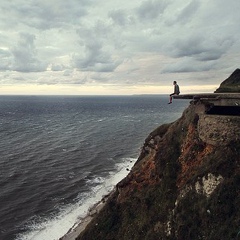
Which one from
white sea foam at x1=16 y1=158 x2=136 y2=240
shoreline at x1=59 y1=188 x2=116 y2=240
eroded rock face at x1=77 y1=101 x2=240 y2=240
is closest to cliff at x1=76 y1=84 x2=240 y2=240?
eroded rock face at x1=77 y1=101 x2=240 y2=240

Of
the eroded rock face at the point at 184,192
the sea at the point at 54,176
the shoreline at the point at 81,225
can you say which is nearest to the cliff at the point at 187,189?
the eroded rock face at the point at 184,192

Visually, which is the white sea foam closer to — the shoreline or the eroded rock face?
the shoreline

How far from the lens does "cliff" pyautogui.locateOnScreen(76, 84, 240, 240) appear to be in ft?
63.5

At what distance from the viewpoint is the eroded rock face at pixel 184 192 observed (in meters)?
19.3

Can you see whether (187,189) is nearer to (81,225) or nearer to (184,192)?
(184,192)

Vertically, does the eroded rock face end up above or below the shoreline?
above

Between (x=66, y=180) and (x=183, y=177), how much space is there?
33782 mm

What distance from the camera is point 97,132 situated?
336 ft

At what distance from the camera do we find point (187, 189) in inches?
838

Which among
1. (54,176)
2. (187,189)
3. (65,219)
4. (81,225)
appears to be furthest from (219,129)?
(54,176)

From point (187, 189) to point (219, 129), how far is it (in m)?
5.01

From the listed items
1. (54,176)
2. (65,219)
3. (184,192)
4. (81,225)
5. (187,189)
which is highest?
(187,189)

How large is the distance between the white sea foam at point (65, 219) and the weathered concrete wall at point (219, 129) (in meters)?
21.7

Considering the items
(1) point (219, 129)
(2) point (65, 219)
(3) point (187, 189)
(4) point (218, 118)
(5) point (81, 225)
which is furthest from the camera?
(2) point (65, 219)
